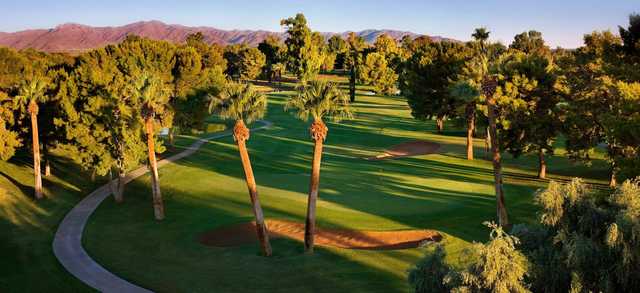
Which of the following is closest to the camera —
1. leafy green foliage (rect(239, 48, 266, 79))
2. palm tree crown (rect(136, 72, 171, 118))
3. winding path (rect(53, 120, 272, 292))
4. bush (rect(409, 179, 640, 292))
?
bush (rect(409, 179, 640, 292))

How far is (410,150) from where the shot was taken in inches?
2579

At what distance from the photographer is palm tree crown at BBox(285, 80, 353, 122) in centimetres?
2620

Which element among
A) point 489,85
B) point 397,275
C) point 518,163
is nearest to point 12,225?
point 397,275

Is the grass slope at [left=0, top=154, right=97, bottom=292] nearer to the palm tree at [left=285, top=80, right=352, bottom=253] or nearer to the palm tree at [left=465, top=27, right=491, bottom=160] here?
the palm tree at [left=285, top=80, right=352, bottom=253]

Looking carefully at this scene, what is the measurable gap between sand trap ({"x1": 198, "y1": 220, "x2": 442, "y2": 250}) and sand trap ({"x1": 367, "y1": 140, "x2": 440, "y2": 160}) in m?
29.4

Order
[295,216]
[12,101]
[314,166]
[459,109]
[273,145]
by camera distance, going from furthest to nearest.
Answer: [273,145], [459,109], [12,101], [295,216], [314,166]

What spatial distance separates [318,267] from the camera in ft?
84.0

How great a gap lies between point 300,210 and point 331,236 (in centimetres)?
647

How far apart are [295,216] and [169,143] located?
39897 millimetres

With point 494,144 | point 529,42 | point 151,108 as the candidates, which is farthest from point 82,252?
point 529,42

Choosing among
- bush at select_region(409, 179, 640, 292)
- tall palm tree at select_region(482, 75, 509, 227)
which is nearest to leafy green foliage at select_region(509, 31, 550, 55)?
tall palm tree at select_region(482, 75, 509, 227)

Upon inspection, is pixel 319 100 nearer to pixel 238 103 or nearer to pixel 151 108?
pixel 238 103

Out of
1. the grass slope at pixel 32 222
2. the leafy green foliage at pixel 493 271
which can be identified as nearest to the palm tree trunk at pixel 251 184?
the grass slope at pixel 32 222

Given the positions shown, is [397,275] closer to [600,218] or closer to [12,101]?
[600,218]
